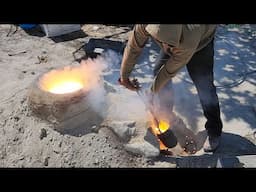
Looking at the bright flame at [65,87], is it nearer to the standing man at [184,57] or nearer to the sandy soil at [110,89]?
the sandy soil at [110,89]

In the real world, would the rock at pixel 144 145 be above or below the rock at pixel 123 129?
below

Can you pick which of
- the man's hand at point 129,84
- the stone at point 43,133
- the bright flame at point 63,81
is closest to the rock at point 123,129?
the man's hand at point 129,84

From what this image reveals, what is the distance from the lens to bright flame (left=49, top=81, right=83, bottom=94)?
449cm

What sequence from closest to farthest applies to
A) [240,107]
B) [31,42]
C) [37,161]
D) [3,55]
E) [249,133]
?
1. [37,161]
2. [249,133]
3. [240,107]
4. [3,55]
5. [31,42]

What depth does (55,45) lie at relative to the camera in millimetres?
6918

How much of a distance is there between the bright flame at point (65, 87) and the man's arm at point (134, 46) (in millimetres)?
737

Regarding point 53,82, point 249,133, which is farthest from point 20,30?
point 249,133

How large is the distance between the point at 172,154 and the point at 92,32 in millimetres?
3835

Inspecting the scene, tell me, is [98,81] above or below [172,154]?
above

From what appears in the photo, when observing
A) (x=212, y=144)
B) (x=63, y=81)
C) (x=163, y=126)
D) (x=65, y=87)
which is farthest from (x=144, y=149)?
(x=63, y=81)

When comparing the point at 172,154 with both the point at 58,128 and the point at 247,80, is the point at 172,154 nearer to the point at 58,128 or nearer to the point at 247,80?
Result: the point at 58,128

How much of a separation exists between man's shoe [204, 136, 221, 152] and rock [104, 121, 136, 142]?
965 millimetres

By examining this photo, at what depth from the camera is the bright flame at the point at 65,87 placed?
449cm
